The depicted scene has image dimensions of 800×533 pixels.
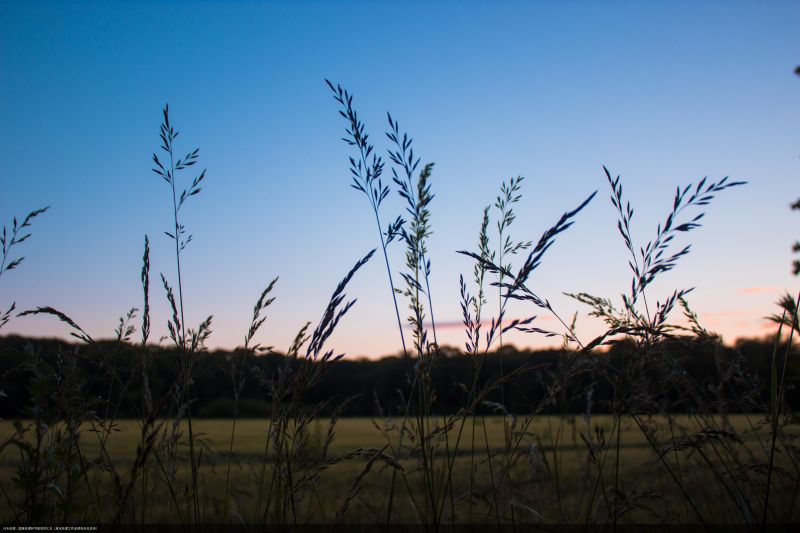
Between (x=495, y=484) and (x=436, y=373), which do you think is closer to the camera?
(x=436, y=373)

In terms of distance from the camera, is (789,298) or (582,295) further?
(582,295)

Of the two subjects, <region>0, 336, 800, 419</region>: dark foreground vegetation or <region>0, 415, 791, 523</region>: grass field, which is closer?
<region>0, 336, 800, 419</region>: dark foreground vegetation

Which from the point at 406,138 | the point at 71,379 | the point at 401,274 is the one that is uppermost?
the point at 406,138

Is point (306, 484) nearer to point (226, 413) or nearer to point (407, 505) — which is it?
point (407, 505)

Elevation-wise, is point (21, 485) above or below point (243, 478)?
above

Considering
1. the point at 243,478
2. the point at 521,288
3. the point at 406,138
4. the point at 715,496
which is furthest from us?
the point at 243,478

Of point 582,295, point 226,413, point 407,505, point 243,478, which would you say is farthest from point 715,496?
A: point 226,413

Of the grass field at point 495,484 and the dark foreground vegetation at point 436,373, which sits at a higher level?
the dark foreground vegetation at point 436,373

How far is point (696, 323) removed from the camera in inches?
81.8

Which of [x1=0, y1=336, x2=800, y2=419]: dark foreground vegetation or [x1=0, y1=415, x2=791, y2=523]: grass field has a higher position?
[x1=0, y1=336, x2=800, y2=419]: dark foreground vegetation

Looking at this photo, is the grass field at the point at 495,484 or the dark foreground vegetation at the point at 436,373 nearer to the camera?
the dark foreground vegetation at the point at 436,373

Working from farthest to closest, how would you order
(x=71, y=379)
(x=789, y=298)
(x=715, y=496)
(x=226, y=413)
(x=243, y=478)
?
(x=226, y=413)
(x=243, y=478)
(x=715, y=496)
(x=71, y=379)
(x=789, y=298)

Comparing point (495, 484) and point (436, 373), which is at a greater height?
point (436, 373)

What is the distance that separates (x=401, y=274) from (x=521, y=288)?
1.70ft
